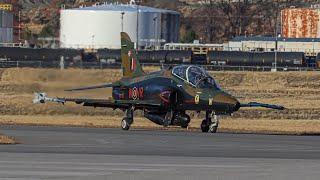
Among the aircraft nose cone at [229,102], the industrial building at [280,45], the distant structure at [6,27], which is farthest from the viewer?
the distant structure at [6,27]

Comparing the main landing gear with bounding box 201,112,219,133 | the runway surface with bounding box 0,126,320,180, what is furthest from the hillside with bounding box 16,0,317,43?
the runway surface with bounding box 0,126,320,180

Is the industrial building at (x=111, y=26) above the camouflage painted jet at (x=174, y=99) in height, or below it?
above

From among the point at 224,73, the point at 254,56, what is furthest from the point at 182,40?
the point at 224,73

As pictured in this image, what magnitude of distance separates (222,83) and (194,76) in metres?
40.1

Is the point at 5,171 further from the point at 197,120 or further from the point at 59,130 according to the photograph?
the point at 197,120

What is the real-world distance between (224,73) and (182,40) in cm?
8927

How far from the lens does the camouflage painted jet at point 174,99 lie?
3856cm

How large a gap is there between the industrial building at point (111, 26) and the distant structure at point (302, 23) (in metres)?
18.6

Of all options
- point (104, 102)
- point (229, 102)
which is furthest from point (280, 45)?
point (229, 102)

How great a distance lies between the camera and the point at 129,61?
44.5 meters

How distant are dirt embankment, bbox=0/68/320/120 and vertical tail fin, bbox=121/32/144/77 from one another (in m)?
1.54

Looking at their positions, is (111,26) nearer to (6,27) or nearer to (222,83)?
(6,27)

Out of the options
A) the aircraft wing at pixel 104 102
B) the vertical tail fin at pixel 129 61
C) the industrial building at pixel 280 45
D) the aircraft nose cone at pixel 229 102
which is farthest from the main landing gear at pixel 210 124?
the industrial building at pixel 280 45

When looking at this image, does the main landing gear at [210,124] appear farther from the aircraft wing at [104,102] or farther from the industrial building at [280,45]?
the industrial building at [280,45]
